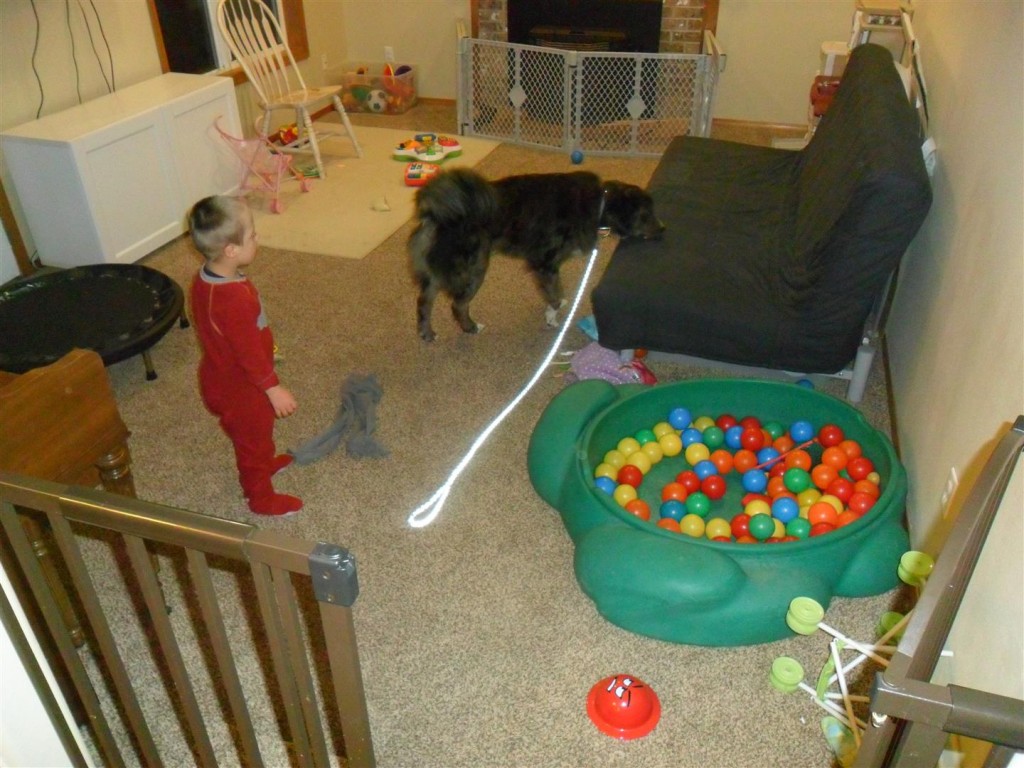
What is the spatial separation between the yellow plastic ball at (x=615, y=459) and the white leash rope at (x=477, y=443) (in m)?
0.46

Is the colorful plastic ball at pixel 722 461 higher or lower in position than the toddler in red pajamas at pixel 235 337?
lower

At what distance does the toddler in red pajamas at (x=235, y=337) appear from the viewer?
219cm

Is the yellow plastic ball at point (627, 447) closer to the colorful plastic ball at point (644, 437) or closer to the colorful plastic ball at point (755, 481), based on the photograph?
the colorful plastic ball at point (644, 437)

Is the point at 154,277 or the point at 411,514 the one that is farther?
the point at 154,277

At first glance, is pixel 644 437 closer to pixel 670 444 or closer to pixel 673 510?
pixel 670 444

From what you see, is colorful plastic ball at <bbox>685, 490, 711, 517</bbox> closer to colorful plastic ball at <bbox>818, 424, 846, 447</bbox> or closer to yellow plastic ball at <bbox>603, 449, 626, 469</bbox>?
yellow plastic ball at <bbox>603, 449, 626, 469</bbox>

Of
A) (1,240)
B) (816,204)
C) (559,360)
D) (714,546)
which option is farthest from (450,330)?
(1,240)

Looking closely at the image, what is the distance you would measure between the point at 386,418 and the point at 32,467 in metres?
1.34

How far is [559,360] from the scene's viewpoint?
3420mm

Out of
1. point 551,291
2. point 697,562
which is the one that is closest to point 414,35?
point 551,291

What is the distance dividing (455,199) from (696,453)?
1254 mm

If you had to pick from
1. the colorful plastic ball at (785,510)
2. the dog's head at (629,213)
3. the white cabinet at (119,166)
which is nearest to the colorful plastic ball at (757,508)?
the colorful plastic ball at (785,510)

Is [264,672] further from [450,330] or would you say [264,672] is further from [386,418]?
[450,330]

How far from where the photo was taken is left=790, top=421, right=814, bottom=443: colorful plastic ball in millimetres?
2809
